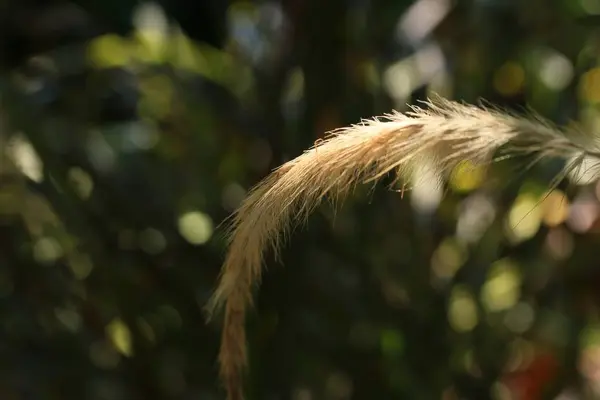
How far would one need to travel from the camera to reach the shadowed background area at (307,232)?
0.70m

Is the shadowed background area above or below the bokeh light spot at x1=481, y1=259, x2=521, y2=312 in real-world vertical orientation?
above

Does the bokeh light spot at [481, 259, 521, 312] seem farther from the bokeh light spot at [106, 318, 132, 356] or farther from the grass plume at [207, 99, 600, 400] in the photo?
the grass plume at [207, 99, 600, 400]

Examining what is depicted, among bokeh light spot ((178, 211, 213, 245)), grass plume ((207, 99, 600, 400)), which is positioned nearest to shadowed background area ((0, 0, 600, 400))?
bokeh light spot ((178, 211, 213, 245))

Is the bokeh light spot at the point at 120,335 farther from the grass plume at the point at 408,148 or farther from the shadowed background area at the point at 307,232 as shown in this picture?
the grass plume at the point at 408,148

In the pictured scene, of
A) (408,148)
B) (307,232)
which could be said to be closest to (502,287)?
(307,232)

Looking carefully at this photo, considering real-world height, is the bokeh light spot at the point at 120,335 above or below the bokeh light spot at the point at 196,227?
below

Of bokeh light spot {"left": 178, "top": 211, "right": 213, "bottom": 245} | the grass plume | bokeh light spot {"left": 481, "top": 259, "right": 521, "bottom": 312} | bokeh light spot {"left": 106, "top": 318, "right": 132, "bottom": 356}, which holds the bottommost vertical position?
bokeh light spot {"left": 481, "top": 259, "right": 521, "bottom": 312}

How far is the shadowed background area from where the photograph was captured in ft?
2.30

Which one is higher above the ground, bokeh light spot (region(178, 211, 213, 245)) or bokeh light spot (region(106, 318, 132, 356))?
bokeh light spot (region(178, 211, 213, 245))

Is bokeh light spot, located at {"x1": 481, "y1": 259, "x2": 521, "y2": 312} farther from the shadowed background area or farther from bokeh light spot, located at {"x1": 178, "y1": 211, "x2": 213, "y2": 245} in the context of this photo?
bokeh light spot, located at {"x1": 178, "y1": 211, "x2": 213, "y2": 245}

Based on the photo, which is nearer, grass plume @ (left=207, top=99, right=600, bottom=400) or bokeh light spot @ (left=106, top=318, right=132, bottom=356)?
grass plume @ (left=207, top=99, right=600, bottom=400)

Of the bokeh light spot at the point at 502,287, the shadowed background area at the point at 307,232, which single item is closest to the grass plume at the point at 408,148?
the shadowed background area at the point at 307,232

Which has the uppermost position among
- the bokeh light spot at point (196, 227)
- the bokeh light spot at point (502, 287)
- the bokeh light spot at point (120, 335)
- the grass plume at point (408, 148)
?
the grass plume at point (408, 148)

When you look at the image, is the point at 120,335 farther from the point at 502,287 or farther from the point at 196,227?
the point at 502,287
